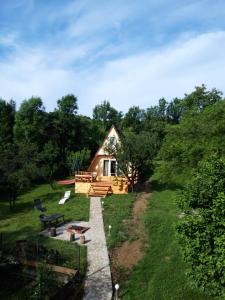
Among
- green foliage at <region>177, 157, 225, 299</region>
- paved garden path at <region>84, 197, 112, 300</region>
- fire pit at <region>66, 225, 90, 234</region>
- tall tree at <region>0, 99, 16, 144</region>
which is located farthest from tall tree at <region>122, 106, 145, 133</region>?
green foliage at <region>177, 157, 225, 299</region>

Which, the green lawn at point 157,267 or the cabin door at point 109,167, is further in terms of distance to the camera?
the cabin door at point 109,167

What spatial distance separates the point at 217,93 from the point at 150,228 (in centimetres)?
2688

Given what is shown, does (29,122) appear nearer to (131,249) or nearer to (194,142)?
(194,142)

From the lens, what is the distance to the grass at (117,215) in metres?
16.8

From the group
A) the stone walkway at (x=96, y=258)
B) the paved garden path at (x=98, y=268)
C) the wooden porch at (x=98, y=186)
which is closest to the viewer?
the paved garden path at (x=98, y=268)

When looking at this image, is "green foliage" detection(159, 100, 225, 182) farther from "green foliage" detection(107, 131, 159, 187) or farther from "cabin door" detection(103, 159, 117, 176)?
"cabin door" detection(103, 159, 117, 176)

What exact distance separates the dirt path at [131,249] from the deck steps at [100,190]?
709cm

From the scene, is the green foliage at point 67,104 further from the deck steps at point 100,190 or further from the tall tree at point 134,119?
the tall tree at point 134,119

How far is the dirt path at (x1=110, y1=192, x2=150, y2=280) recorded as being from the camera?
14.1m

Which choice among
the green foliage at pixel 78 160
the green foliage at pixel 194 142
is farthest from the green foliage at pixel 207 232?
the green foliage at pixel 78 160

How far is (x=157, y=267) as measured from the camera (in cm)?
A: 1373

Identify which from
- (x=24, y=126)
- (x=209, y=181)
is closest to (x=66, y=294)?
(x=209, y=181)

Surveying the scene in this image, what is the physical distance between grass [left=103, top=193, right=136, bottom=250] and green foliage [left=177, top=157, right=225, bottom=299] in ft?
24.1

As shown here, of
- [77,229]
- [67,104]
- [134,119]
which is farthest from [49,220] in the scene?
[134,119]
